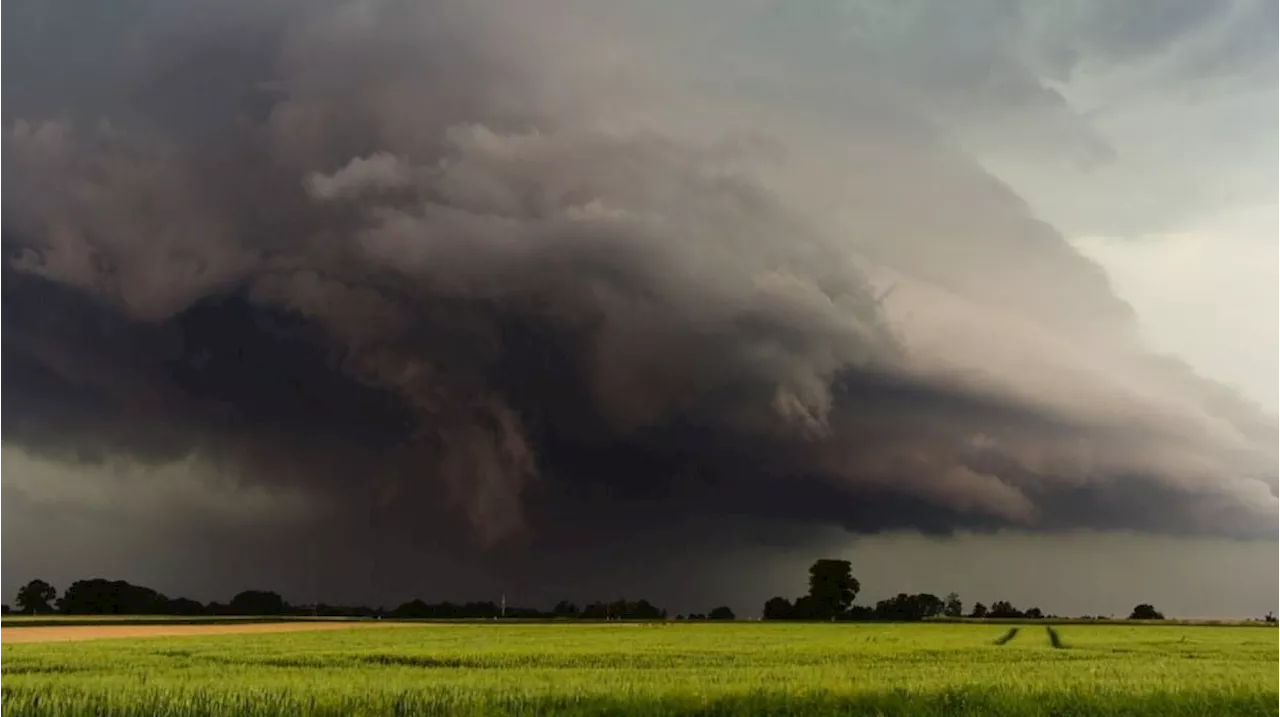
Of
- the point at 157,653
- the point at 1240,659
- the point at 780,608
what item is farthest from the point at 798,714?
the point at 780,608

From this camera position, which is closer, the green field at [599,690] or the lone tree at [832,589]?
the green field at [599,690]

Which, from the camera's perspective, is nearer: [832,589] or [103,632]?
[103,632]

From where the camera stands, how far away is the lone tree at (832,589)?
18688 cm

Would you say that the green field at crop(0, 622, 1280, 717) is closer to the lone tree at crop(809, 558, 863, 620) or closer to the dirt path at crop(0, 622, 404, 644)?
the dirt path at crop(0, 622, 404, 644)

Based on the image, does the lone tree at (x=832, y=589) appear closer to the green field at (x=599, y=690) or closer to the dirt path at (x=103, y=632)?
the dirt path at (x=103, y=632)

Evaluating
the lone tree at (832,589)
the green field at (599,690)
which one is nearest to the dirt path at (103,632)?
the green field at (599,690)

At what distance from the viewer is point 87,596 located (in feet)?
652

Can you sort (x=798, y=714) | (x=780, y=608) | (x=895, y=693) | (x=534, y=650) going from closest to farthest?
1. (x=798, y=714)
2. (x=895, y=693)
3. (x=534, y=650)
4. (x=780, y=608)

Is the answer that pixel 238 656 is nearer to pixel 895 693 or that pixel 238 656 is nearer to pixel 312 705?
pixel 312 705

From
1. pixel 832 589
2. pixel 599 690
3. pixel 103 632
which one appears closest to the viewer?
pixel 599 690

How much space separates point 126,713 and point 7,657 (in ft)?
82.2

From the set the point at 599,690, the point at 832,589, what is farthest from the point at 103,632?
the point at 832,589

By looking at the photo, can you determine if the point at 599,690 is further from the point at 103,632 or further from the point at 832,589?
the point at 832,589

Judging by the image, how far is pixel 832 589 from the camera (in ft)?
619
